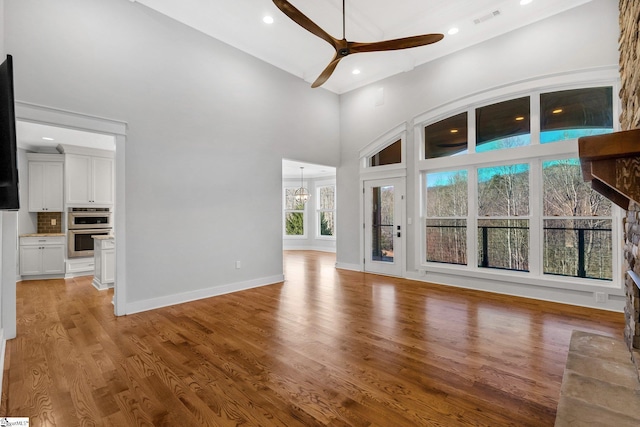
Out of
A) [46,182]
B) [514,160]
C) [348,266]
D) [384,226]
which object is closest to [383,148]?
[384,226]

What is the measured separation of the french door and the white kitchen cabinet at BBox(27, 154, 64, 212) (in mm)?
6913

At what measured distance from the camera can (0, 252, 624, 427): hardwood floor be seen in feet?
6.35

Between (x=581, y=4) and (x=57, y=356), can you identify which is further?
(x=581, y=4)

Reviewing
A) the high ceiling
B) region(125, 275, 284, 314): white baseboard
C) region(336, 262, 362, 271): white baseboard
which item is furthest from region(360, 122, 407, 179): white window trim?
region(125, 275, 284, 314): white baseboard

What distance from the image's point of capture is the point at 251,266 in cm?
530

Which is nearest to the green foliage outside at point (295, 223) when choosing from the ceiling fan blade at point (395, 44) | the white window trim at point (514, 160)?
the white window trim at point (514, 160)

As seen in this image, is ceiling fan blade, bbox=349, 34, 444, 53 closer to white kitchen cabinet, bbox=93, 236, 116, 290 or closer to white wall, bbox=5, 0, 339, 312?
white wall, bbox=5, 0, 339, 312

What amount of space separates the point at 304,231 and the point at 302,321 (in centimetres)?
794

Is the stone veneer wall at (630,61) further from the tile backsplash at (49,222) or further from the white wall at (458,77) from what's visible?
the tile backsplash at (49,222)

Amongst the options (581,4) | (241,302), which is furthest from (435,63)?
(241,302)

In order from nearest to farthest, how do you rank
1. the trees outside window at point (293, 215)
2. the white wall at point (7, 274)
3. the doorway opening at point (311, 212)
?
the white wall at point (7, 274) < the doorway opening at point (311, 212) < the trees outside window at point (293, 215)

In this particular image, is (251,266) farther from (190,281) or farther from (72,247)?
(72,247)

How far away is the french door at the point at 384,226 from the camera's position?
6.09m

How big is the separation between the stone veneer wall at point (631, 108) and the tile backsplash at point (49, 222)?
9.55 meters
